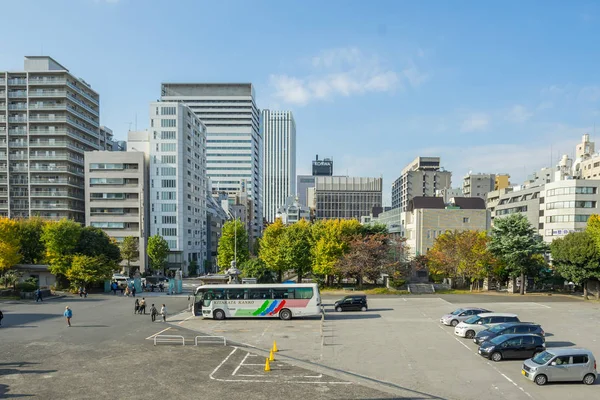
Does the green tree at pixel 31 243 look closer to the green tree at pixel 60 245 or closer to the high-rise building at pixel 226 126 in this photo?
the green tree at pixel 60 245

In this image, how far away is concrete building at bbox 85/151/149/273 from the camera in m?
82.9

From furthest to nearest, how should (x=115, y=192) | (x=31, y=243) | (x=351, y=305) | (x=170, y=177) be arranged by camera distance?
(x=170, y=177) < (x=115, y=192) < (x=31, y=243) < (x=351, y=305)

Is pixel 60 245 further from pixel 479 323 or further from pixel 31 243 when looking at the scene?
pixel 479 323

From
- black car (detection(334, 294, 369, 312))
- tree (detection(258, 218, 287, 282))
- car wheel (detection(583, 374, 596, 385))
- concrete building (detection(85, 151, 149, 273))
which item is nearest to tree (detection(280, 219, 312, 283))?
tree (detection(258, 218, 287, 282))

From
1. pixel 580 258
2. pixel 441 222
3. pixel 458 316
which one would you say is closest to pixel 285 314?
pixel 458 316

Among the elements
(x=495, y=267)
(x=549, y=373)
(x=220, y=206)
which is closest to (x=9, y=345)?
(x=549, y=373)

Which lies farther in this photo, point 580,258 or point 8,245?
point 8,245

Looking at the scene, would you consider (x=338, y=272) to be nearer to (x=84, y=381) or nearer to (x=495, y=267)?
(x=495, y=267)

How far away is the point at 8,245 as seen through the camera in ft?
165

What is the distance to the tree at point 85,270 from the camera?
162ft

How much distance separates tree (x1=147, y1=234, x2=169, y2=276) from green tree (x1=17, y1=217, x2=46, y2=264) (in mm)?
22403

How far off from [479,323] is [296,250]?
34.7 metres

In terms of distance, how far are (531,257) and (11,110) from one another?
103m

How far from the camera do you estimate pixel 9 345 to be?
24.2 m
